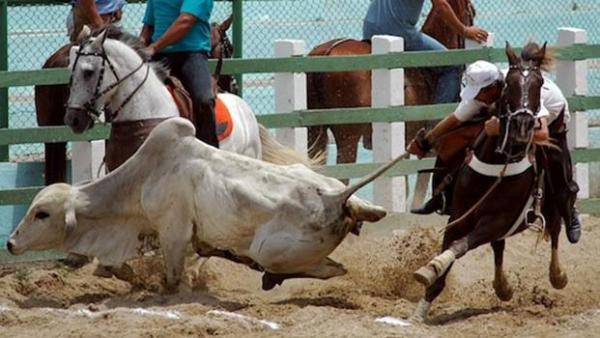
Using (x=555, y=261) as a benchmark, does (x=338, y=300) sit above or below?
below

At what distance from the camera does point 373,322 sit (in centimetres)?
1081

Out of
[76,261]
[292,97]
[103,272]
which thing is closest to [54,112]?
[76,261]

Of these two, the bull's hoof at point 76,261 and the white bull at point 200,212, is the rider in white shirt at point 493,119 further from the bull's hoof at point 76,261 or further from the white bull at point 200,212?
the bull's hoof at point 76,261

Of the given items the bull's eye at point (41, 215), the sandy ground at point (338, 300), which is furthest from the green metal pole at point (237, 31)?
the bull's eye at point (41, 215)

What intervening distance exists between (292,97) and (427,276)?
154 inches

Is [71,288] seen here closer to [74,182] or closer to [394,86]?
[74,182]

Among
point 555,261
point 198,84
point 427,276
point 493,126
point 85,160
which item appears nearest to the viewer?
point 427,276

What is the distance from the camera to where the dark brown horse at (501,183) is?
11.3 m

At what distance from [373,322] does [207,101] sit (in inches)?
112

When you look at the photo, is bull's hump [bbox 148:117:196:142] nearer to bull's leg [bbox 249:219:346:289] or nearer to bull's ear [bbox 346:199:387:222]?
bull's leg [bbox 249:219:346:289]

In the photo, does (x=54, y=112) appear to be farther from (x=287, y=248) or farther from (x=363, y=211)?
(x=363, y=211)

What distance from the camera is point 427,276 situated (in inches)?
439

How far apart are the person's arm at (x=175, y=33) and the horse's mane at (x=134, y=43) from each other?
0.07 meters

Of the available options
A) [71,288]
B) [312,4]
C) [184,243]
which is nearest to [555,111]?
[184,243]
